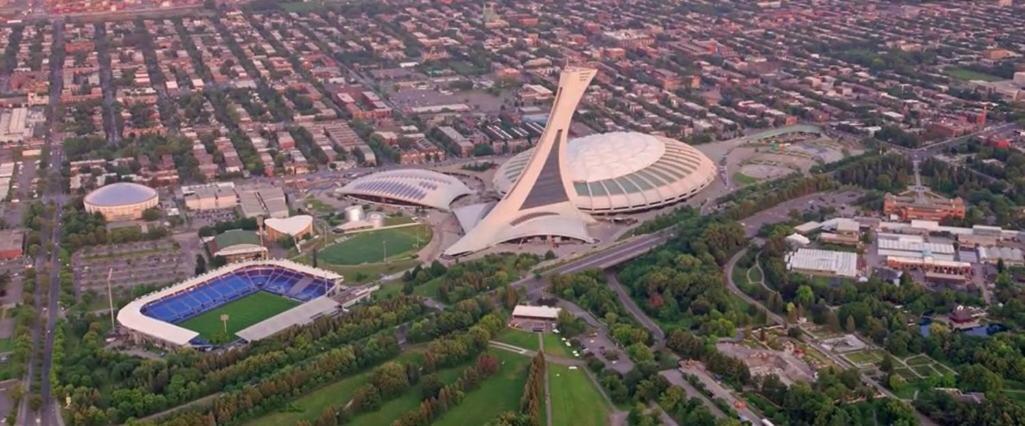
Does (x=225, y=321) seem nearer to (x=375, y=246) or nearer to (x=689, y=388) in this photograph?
(x=375, y=246)

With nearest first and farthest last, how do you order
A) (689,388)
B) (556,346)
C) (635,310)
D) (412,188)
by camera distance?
(689,388) → (556,346) → (635,310) → (412,188)

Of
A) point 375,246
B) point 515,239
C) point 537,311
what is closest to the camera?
point 537,311

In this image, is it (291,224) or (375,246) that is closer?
(375,246)

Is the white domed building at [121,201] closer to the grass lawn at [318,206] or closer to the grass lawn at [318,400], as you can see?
the grass lawn at [318,206]

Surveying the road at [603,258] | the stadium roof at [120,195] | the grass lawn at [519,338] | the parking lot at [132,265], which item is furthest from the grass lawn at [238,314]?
the stadium roof at [120,195]

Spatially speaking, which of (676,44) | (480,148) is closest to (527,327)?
(480,148)

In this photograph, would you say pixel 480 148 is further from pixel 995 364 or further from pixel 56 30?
pixel 56 30

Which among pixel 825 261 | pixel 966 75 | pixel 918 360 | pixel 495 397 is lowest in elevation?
pixel 966 75

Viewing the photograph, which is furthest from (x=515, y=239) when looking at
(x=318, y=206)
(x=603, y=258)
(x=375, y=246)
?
(x=318, y=206)
